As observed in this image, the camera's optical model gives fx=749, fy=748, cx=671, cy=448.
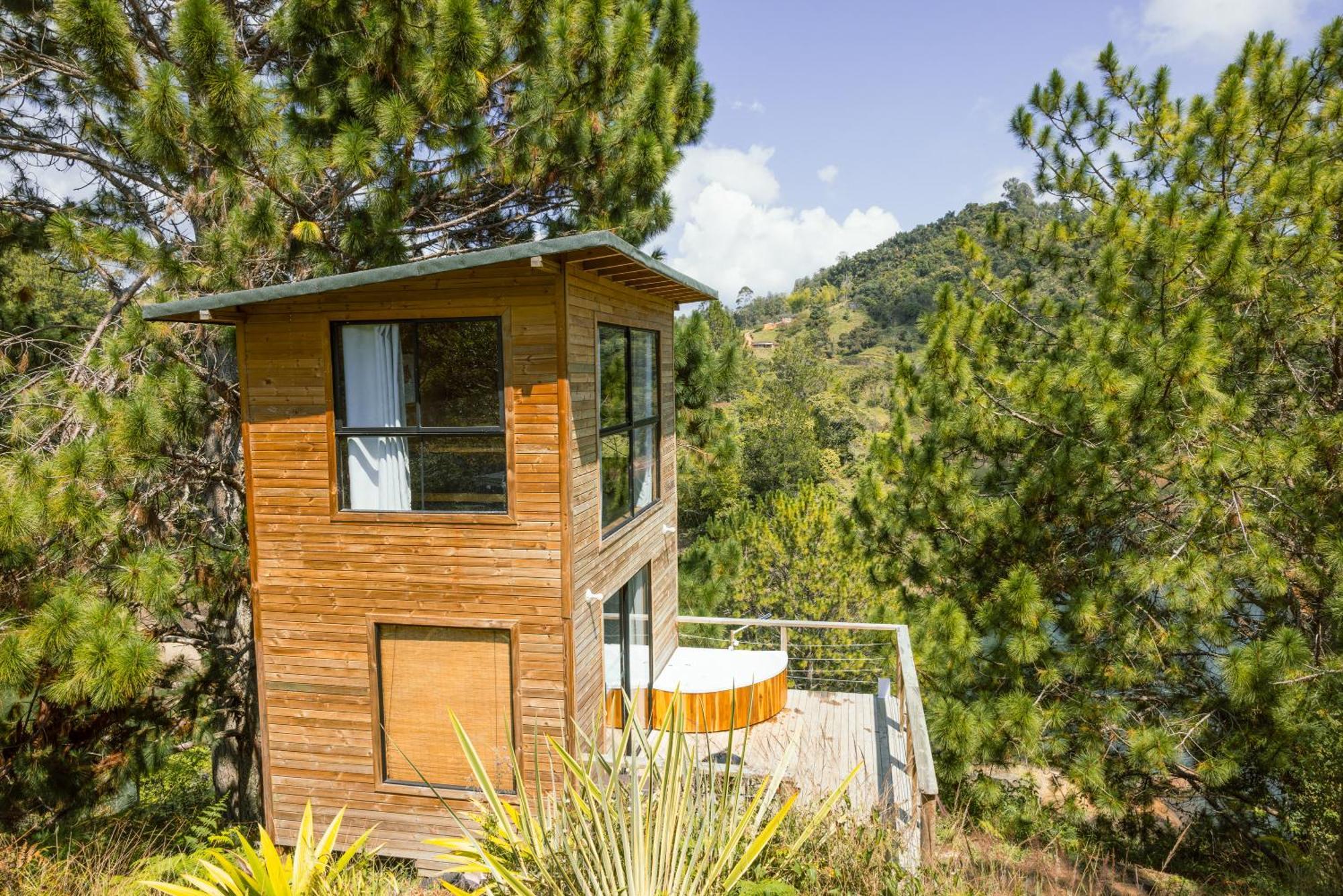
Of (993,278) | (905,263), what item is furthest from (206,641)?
(905,263)

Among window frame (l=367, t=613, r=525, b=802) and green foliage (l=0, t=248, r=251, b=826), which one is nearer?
green foliage (l=0, t=248, r=251, b=826)

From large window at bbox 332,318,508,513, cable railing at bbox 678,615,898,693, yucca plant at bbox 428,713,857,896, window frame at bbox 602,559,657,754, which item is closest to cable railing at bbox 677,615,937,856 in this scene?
cable railing at bbox 678,615,898,693

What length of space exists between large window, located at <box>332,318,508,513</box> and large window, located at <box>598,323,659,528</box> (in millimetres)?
950

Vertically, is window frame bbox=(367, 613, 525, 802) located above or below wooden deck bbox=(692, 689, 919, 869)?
above

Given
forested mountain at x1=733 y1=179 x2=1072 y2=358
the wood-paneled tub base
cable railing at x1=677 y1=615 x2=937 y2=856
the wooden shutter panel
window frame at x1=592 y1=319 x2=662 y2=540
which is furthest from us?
forested mountain at x1=733 y1=179 x2=1072 y2=358

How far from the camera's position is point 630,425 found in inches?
269

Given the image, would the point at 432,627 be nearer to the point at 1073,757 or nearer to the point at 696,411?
the point at 696,411

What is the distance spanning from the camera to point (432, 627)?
5.56 metres

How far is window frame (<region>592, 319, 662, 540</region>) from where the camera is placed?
19.5ft

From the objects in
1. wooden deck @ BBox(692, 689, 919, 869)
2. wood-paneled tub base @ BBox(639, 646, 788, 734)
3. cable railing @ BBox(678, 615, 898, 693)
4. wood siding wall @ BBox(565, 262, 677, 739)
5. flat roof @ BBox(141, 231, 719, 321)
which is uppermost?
flat roof @ BBox(141, 231, 719, 321)

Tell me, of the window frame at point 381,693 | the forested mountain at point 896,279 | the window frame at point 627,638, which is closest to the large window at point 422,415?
the window frame at point 381,693

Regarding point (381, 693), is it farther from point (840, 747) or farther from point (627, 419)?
point (840, 747)

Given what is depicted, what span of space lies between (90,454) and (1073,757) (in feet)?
30.9

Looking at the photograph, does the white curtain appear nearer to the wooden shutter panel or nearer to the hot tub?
the wooden shutter panel
